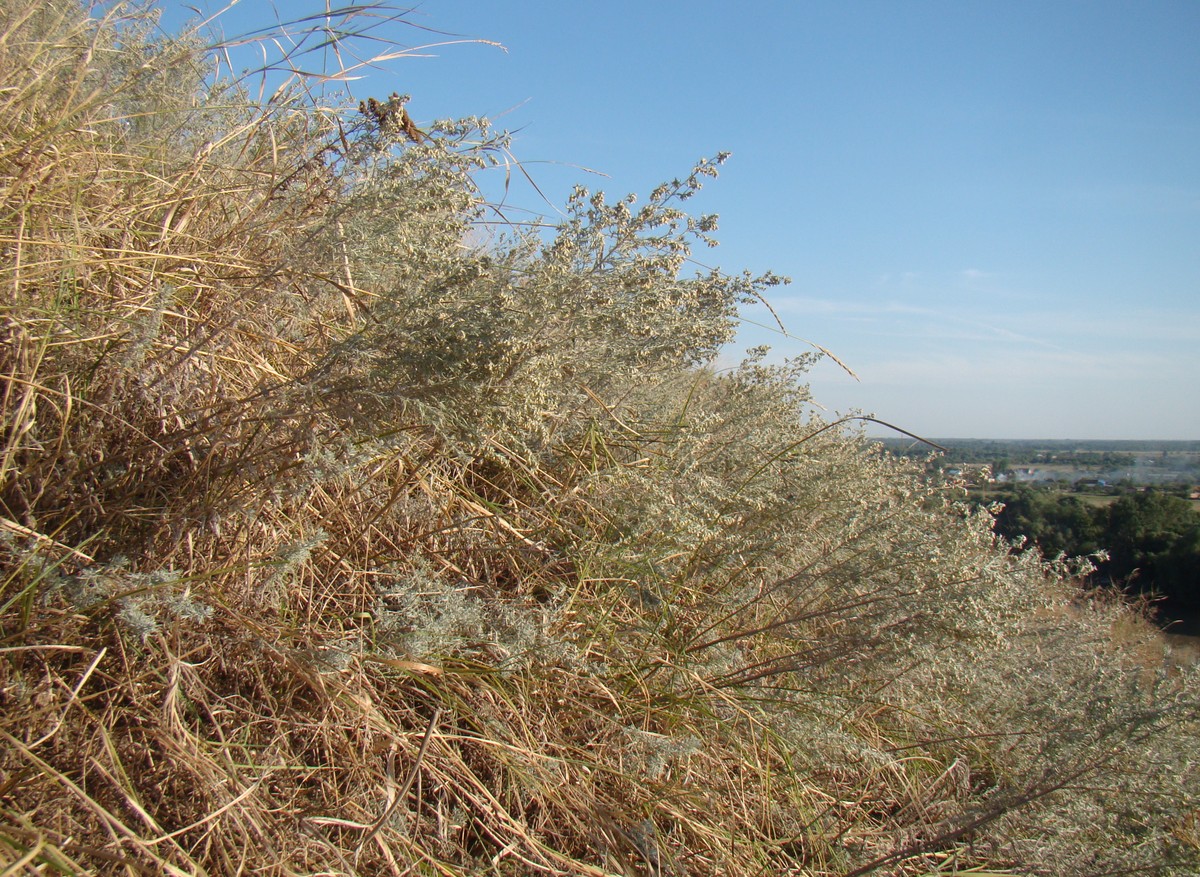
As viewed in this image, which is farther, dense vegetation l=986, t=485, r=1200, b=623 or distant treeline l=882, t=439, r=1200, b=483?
dense vegetation l=986, t=485, r=1200, b=623

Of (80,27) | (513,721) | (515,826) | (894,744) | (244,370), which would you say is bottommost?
(894,744)

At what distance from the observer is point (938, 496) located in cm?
264

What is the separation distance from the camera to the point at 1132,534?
285 inches

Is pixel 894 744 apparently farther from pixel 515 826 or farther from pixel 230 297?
pixel 230 297

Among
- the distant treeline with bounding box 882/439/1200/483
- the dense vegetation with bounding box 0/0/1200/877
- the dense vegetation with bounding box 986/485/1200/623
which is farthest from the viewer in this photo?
the dense vegetation with bounding box 986/485/1200/623

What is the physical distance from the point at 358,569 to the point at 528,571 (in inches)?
17.0

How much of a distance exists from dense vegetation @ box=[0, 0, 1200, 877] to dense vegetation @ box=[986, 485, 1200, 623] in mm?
2807

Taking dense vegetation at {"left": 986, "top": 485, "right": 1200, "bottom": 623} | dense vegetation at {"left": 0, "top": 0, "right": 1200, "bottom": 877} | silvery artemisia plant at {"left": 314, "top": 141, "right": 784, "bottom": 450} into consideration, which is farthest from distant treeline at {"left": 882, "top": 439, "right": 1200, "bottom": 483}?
silvery artemisia plant at {"left": 314, "top": 141, "right": 784, "bottom": 450}

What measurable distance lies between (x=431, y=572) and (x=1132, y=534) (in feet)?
25.4

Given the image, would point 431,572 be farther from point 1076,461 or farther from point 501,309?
point 1076,461

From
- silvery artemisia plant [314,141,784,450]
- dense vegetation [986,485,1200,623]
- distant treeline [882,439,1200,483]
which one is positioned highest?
silvery artemisia plant [314,141,784,450]

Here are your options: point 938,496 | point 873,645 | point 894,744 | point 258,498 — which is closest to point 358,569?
point 258,498

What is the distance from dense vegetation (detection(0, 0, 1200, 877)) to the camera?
4.36ft

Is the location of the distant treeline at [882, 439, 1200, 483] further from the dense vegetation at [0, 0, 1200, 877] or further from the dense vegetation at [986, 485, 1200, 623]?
the dense vegetation at [0, 0, 1200, 877]
